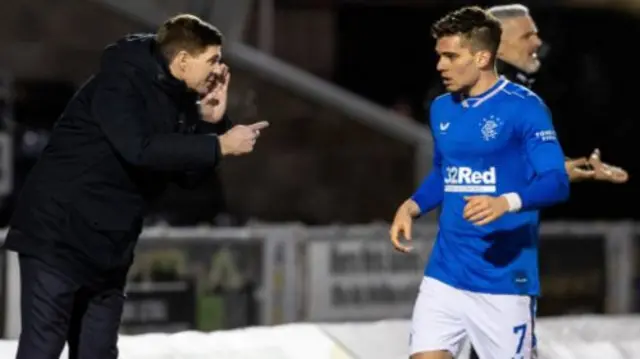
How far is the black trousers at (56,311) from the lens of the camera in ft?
12.7

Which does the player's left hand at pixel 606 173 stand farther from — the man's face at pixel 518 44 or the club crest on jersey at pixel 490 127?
the club crest on jersey at pixel 490 127

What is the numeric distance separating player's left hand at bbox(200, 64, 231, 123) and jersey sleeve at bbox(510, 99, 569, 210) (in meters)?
0.98

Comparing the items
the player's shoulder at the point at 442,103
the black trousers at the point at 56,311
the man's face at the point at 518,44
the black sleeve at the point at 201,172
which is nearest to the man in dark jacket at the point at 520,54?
the man's face at the point at 518,44

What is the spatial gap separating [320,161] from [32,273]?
18.0ft

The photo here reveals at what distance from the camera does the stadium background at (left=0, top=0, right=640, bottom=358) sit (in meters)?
7.34

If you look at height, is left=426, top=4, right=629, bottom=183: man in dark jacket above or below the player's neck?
above

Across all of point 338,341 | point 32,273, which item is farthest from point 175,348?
point 32,273

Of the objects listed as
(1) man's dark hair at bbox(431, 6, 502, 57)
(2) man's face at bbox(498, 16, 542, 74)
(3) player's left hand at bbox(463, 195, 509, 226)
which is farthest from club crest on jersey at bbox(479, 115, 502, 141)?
(2) man's face at bbox(498, 16, 542, 74)

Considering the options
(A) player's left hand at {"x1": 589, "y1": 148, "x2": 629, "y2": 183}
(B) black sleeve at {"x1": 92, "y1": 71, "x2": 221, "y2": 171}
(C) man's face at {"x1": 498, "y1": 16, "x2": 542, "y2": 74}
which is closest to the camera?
(B) black sleeve at {"x1": 92, "y1": 71, "x2": 221, "y2": 171}

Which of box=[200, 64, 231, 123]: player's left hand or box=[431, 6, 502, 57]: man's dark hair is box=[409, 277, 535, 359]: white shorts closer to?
box=[431, 6, 502, 57]: man's dark hair

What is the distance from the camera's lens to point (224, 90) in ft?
13.8

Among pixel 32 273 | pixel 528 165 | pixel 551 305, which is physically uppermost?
pixel 528 165

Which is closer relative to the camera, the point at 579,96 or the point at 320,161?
the point at 320,161

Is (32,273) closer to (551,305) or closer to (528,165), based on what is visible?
(528,165)
